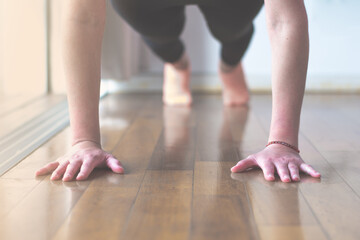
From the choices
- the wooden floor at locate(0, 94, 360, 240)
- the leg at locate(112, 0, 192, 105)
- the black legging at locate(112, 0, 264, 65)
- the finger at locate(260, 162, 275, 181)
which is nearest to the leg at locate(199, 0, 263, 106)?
the black legging at locate(112, 0, 264, 65)

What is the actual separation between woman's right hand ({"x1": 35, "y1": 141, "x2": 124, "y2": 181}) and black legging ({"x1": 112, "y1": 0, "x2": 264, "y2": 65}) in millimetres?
→ 538

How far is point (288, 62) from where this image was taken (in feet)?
3.37

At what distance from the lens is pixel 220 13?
1.48 metres

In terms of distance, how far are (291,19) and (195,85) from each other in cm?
132

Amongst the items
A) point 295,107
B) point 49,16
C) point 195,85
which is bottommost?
point 195,85

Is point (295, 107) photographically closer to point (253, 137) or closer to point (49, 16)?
point (253, 137)

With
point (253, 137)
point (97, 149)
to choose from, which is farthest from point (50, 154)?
point (253, 137)

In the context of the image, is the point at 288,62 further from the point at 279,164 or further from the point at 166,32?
the point at 166,32

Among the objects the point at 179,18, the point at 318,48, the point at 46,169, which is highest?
the point at 179,18

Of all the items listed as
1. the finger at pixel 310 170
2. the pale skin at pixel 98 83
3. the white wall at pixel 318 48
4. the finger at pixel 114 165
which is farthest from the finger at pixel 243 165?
the white wall at pixel 318 48

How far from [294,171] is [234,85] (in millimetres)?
1008

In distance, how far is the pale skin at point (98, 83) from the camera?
1017 mm

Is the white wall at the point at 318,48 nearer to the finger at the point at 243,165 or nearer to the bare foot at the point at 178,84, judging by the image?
the bare foot at the point at 178,84

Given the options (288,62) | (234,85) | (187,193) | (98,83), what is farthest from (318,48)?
(187,193)
